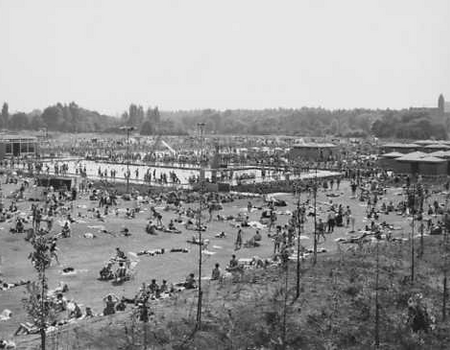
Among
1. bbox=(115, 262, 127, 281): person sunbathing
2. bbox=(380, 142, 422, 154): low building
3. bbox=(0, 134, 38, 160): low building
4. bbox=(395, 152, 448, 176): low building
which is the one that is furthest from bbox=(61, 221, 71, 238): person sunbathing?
bbox=(380, 142, 422, 154): low building

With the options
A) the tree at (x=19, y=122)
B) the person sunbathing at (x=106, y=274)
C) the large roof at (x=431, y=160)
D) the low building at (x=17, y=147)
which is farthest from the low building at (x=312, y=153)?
the tree at (x=19, y=122)

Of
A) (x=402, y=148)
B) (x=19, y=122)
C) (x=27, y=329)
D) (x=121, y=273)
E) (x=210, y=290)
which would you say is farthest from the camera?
(x=19, y=122)

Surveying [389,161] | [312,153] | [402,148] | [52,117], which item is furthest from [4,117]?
[389,161]

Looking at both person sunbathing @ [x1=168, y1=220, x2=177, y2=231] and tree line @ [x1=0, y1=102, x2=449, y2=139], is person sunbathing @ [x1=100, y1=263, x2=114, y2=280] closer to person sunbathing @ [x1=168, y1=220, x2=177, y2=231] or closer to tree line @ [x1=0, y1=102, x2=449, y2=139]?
person sunbathing @ [x1=168, y1=220, x2=177, y2=231]

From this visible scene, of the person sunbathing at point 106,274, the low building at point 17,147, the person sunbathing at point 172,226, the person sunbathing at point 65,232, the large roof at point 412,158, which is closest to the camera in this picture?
the person sunbathing at point 106,274

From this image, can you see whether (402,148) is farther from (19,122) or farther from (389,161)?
(19,122)

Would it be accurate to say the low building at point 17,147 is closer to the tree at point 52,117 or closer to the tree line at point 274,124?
the tree line at point 274,124

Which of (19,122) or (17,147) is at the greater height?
(19,122)

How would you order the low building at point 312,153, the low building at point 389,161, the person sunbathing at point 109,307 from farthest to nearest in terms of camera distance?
the low building at point 312,153 < the low building at point 389,161 < the person sunbathing at point 109,307

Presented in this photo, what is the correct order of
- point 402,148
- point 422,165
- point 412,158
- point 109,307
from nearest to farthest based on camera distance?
point 109,307 < point 422,165 < point 412,158 < point 402,148
